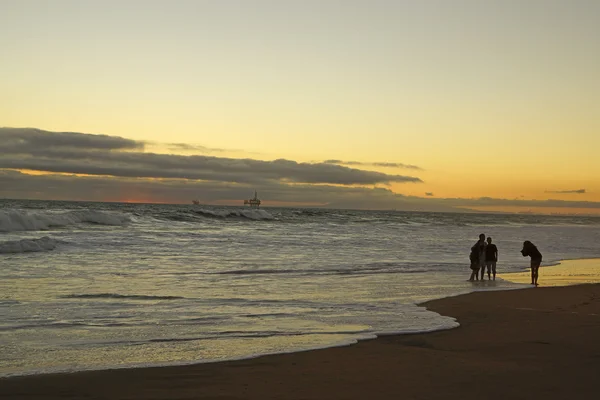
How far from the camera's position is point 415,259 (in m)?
24.8

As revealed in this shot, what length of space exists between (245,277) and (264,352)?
9.00 meters

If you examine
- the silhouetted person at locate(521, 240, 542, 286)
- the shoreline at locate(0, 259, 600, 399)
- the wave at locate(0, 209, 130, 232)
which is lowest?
the wave at locate(0, 209, 130, 232)

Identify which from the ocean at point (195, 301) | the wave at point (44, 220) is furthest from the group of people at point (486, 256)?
the wave at point (44, 220)

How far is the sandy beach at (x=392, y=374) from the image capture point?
6363mm

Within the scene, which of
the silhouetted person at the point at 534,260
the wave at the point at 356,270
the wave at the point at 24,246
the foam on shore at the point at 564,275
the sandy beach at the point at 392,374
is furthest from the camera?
the wave at the point at 24,246

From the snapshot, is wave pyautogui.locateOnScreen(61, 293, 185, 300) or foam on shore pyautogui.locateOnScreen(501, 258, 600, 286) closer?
wave pyautogui.locateOnScreen(61, 293, 185, 300)

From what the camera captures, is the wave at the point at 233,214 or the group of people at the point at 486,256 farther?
the wave at the point at 233,214

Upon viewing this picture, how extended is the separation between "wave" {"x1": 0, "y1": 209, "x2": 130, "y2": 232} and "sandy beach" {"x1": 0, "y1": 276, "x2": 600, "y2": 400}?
A: 3280 cm

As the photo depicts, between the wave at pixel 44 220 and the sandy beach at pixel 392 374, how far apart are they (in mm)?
32800

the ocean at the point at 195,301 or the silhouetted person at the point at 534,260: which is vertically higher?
the silhouetted person at the point at 534,260

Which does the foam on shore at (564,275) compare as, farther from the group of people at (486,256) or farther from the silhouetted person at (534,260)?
the group of people at (486,256)

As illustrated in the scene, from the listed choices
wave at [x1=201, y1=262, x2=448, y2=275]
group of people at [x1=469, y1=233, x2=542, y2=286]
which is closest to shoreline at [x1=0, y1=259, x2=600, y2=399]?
group of people at [x1=469, y1=233, x2=542, y2=286]

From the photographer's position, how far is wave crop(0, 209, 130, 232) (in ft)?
124

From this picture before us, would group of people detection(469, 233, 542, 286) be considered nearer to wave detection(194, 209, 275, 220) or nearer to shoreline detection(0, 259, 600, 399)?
shoreline detection(0, 259, 600, 399)
